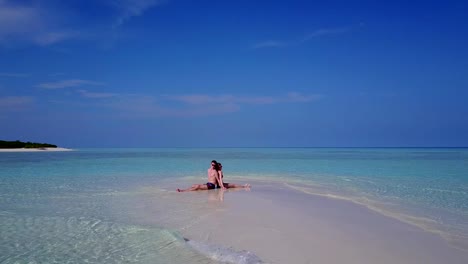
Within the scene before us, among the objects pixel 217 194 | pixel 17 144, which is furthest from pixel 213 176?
pixel 17 144

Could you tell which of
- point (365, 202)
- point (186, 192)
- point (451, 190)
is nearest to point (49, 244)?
point (186, 192)

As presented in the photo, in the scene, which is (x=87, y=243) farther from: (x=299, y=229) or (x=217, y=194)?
(x=217, y=194)

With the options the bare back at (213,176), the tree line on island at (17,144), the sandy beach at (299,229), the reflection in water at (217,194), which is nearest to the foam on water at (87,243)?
the sandy beach at (299,229)

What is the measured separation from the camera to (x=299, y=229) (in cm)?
741

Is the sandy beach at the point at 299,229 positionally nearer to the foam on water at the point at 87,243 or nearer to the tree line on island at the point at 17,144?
the foam on water at the point at 87,243

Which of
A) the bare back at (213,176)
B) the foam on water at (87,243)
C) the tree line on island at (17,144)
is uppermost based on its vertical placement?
the tree line on island at (17,144)

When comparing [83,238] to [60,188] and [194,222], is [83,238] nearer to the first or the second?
[194,222]

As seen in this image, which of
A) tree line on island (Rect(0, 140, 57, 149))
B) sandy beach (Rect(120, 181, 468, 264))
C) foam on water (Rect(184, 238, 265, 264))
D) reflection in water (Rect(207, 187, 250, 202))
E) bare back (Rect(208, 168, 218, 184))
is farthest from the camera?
tree line on island (Rect(0, 140, 57, 149))

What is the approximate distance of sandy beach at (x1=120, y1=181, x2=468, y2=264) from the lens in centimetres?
575

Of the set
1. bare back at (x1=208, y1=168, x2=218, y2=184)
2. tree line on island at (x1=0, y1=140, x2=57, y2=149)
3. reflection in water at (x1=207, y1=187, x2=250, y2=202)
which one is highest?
tree line on island at (x1=0, y1=140, x2=57, y2=149)

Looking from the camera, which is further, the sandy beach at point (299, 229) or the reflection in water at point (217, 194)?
Result: the reflection in water at point (217, 194)

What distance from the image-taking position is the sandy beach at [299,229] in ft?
18.9

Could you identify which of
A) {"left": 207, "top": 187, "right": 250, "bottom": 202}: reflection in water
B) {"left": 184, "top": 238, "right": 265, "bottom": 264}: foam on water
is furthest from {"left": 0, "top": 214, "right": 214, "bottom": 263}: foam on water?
{"left": 207, "top": 187, "right": 250, "bottom": 202}: reflection in water

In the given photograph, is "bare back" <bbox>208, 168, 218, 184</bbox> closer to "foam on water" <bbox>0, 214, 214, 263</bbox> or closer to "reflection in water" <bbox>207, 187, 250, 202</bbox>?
"reflection in water" <bbox>207, 187, 250, 202</bbox>
